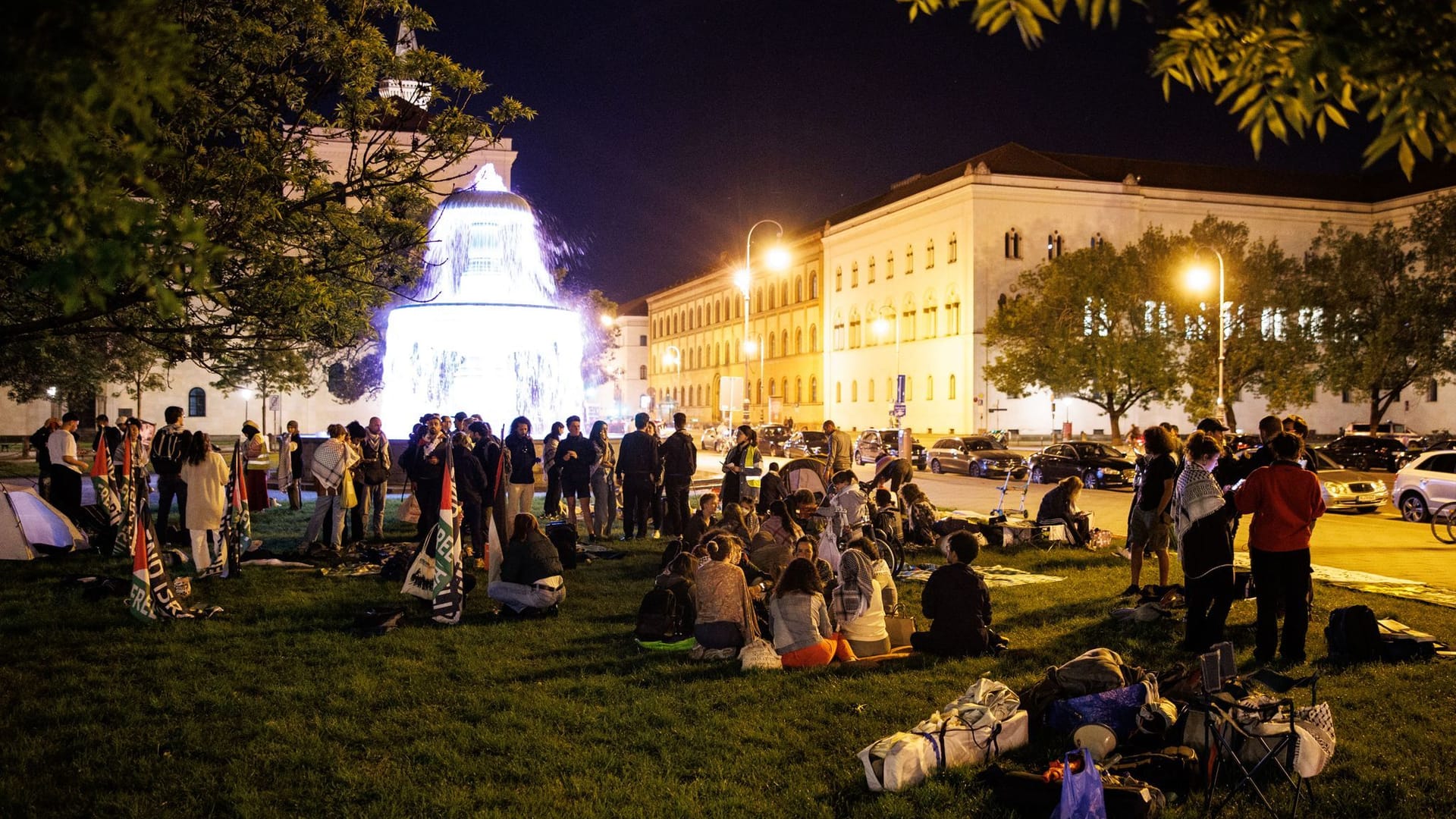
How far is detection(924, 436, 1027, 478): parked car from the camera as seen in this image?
37.3 meters

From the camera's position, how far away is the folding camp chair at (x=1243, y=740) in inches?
233

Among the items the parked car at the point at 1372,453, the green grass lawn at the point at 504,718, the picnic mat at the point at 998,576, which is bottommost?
the green grass lawn at the point at 504,718

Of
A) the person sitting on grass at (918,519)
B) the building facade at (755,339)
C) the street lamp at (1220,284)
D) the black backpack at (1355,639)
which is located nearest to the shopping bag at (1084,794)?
the black backpack at (1355,639)

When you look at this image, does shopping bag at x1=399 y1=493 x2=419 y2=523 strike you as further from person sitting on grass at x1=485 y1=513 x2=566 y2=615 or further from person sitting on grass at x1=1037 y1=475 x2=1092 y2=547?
person sitting on grass at x1=1037 y1=475 x2=1092 y2=547

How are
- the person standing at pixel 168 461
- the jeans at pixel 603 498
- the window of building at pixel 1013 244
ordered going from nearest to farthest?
the person standing at pixel 168 461 < the jeans at pixel 603 498 < the window of building at pixel 1013 244

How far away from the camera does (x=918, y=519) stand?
1678 cm

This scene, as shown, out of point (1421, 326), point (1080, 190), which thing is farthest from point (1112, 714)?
point (1080, 190)

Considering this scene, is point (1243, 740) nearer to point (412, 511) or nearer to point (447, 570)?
point (447, 570)

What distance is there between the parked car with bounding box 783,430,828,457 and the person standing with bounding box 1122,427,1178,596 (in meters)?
31.7

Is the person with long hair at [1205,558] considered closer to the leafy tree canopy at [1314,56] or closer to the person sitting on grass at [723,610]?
the person sitting on grass at [723,610]

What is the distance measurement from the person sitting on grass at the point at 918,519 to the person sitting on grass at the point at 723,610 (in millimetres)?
7616

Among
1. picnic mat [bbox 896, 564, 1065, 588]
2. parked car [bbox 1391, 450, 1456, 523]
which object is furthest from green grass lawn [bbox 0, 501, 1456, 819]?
parked car [bbox 1391, 450, 1456, 523]

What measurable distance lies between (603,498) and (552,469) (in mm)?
1242

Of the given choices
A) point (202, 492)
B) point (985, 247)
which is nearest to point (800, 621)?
point (202, 492)
